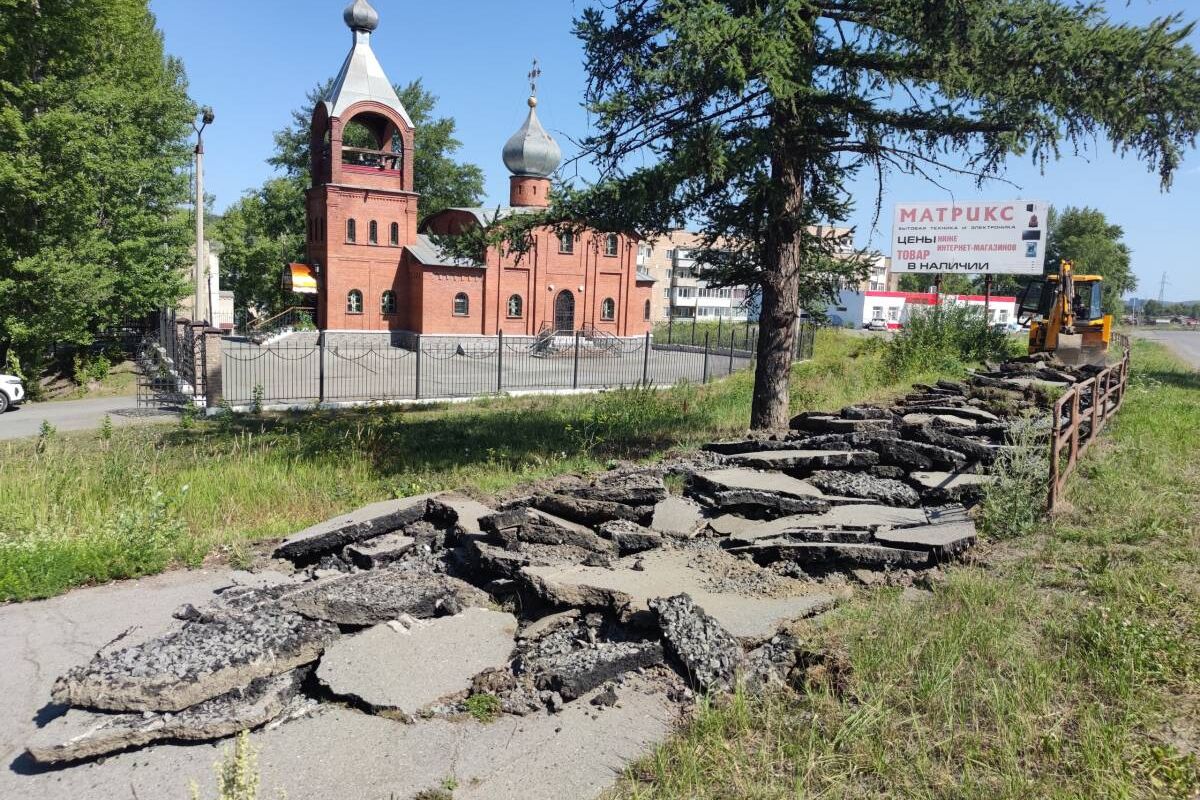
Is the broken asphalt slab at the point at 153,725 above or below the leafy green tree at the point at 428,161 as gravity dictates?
below

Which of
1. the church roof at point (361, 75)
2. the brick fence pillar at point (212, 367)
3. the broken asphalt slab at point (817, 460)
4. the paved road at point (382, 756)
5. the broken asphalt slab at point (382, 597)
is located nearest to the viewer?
the paved road at point (382, 756)

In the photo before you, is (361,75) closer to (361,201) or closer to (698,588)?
(361,201)

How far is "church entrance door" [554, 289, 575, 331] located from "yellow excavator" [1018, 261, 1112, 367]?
883 inches

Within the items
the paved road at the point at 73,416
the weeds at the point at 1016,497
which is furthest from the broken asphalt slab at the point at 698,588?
the paved road at the point at 73,416

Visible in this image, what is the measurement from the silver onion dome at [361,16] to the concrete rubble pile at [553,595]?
34908 mm

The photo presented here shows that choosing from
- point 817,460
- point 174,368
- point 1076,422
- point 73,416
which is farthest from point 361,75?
point 1076,422

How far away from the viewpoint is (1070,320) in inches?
788

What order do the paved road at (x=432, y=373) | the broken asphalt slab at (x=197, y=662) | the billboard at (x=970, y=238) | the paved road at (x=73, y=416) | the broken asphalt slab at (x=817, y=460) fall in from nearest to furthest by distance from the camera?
the broken asphalt slab at (x=197, y=662) → the broken asphalt slab at (x=817, y=460) → the paved road at (x=73, y=416) → the paved road at (x=432, y=373) → the billboard at (x=970, y=238)

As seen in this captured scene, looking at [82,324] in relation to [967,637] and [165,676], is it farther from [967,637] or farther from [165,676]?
[967,637]

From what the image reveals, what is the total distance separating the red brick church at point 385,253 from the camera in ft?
116

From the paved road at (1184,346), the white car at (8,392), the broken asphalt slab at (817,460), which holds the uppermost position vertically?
the paved road at (1184,346)

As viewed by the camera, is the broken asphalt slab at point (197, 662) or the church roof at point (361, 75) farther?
the church roof at point (361, 75)

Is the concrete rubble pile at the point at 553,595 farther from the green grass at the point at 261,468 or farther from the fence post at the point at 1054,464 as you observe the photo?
the green grass at the point at 261,468

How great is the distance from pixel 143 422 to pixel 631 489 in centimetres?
1362
